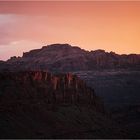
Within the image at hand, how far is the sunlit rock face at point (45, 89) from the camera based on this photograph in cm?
9225

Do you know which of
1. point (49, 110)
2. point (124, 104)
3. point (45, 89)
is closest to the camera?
point (49, 110)

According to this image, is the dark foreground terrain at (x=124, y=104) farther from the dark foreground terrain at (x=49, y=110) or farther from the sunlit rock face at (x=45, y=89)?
the sunlit rock face at (x=45, y=89)

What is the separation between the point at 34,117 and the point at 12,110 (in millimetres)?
4539

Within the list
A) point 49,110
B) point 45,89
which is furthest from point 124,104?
point 49,110

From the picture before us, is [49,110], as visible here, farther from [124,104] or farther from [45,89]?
[124,104]

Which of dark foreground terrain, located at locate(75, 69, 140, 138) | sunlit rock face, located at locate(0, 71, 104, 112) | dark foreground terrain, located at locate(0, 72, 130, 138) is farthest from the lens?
dark foreground terrain, located at locate(75, 69, 140, 138)

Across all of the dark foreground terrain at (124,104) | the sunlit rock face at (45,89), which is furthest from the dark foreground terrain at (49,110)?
the dark foreground terrain at (124,104)

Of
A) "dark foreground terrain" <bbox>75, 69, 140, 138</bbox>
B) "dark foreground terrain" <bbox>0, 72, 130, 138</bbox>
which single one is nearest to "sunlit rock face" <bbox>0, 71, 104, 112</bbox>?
"dark foreground terrain" <bbox>0, 72, 130, 138</bbox>

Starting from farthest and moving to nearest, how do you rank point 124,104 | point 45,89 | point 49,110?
point 124,104 < point 45,89 < point 49,110

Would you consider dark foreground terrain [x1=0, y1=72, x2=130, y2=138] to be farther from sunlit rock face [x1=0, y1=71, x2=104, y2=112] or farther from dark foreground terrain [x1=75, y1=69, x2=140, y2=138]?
dark foreground terrain [x1=75, y1=69, x2=140, y2=138]

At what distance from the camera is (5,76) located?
305 feet

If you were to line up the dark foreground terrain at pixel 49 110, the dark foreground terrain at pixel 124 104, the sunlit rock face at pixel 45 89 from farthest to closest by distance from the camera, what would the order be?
the dark foreground terrain at pixel 124 104 → the sunlit rock face at pixel 45 89 → the dark foreground terrain at pixel 49 110

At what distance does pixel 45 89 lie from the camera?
3994 inches

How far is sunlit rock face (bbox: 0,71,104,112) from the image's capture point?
92250 mm
